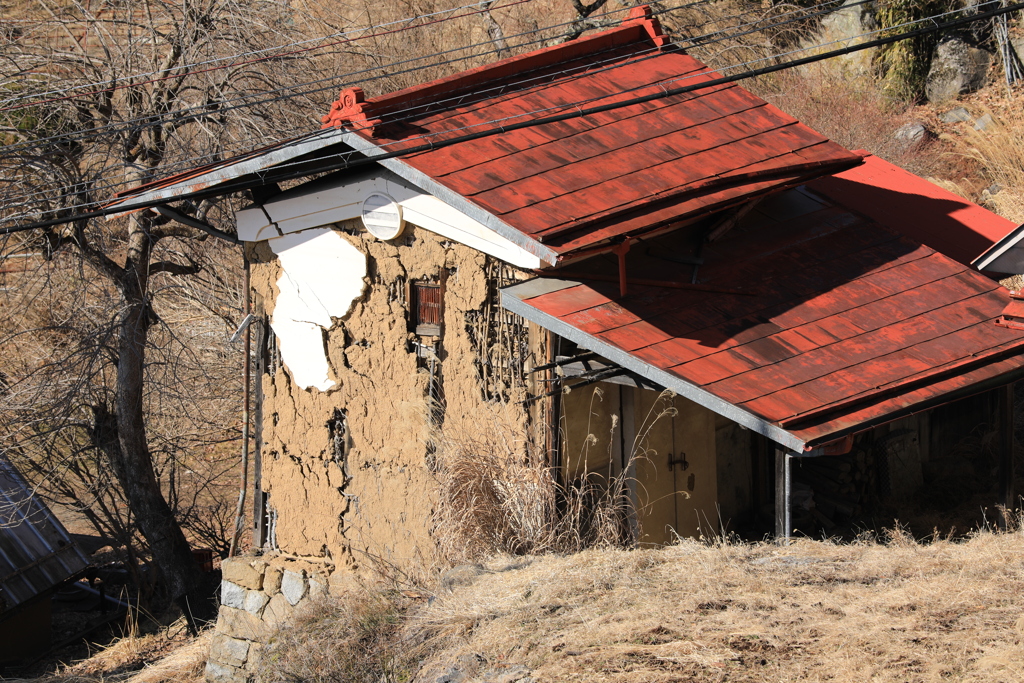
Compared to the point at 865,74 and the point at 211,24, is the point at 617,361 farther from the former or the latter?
the point at 865,74

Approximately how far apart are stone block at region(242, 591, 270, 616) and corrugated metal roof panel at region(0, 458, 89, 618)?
3520 millimetres

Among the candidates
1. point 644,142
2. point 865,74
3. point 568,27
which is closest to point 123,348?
point 644,142

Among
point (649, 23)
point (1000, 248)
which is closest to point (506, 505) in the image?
point (1000, 248)

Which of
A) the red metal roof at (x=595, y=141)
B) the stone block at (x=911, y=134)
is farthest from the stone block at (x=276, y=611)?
the stone block at (x=911, y=134)

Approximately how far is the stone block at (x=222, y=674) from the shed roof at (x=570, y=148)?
466 cm

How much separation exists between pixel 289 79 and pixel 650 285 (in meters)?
6.17

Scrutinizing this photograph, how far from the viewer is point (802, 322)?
25.5ft

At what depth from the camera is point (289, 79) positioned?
1172 cm

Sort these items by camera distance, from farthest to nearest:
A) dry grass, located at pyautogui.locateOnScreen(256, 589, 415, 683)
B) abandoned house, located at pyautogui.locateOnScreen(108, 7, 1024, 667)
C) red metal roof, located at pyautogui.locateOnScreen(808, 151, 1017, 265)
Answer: red metal roof, located at pyautogui.locateOnScreen(808, 151, 1017, 265) < abandoned house, located at pyautogui.locateOnScreen(108, 7, 1024, 667) < dry grass, located at pyautogui.locateOnScreen(256, 589, 415, 683)

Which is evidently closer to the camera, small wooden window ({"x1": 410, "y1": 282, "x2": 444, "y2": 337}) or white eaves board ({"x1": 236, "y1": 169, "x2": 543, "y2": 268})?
white eaves board ({"x1": 236, "y1": 169, "x2": 543, "y2": 268})

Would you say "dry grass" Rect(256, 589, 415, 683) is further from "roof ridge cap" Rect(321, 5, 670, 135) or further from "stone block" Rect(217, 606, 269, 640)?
"roof ridge cap" Rect(321, 5, 670, 135)

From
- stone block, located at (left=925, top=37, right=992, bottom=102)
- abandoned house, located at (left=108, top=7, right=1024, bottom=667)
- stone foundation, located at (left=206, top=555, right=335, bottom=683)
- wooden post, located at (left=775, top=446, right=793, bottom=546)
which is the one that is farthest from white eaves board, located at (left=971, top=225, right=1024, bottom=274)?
stone block, located at (left=925, top=37, right=992, bottom=102)

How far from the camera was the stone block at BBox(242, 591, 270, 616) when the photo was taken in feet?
30.2

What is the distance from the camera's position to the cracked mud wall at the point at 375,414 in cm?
815
